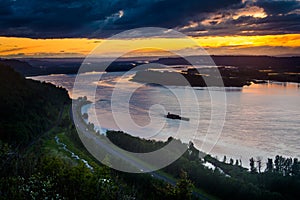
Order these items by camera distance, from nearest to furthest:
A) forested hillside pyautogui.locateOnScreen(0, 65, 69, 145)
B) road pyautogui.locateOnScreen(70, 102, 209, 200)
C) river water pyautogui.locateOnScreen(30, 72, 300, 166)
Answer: road pyautogui.locateOnScreen(70, 102, 209, 200) < river water pyautogui.locateOnScreen(30, 72, 300, 166) < forested hillside pyautogui.locateOnScreen(0, 65, 69, 145)

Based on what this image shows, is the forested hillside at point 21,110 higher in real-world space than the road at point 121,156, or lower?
higher

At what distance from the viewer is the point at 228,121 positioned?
18.5 meters

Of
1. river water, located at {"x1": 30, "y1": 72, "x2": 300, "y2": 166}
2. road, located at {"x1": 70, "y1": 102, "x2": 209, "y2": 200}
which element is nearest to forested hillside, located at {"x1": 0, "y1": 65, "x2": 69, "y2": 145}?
road, located at {"x1": 70, "y1": 102, "x2": 209, "y2": 200}

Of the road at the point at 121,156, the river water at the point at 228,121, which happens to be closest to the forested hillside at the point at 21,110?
the road at the point at 121,156

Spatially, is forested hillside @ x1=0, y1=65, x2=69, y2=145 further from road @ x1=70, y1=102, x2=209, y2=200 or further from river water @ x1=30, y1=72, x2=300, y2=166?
river water @ x1=30, y1=72, x2=300, y2=166

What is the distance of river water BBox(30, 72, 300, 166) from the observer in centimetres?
1402

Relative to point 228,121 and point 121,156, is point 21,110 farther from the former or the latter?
point 228,121

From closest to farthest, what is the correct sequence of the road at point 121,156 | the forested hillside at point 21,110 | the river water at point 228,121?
the road at point 121,156, the river water at point 228,121, the forested hillside at point 21,110

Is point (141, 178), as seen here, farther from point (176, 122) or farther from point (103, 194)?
point (176, 122)

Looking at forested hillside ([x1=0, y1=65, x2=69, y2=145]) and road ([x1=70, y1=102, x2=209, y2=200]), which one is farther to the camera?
forested hillside ([x1=0, y1=65, x2=69, y2=145])

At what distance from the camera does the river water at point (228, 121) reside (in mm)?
14023

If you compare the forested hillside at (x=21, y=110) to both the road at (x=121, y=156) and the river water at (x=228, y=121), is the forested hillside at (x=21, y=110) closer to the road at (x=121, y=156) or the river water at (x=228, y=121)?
the road at (x=121, y=156)

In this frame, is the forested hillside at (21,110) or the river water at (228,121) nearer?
the river water at (228,121)

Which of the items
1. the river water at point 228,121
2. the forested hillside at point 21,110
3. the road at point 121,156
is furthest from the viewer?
the forested hillside at point 21,110
